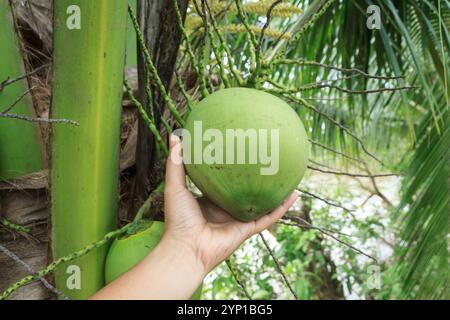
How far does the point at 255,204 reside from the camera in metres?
0.67

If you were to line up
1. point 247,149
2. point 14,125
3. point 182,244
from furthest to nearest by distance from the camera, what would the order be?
point 14,125 → point 182,244 → point 247,149

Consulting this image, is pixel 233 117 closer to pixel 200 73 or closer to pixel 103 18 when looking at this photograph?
pixel 200 73

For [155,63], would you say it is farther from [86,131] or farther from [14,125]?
[14,125]

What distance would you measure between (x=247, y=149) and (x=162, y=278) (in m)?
0.22

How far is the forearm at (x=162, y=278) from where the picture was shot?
0.64 m

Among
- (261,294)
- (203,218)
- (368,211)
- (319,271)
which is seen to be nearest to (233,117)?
(203,218)

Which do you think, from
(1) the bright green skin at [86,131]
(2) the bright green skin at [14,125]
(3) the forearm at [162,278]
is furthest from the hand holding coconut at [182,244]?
(2) the bright green skin at [14,125]

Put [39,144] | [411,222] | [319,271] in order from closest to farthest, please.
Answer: [39,144] → [411,222] → [319,271]

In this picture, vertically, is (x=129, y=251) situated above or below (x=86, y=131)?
below

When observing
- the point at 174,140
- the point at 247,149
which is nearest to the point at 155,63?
the point at 174,140

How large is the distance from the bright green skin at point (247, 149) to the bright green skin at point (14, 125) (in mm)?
328

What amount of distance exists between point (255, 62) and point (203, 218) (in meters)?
0.26

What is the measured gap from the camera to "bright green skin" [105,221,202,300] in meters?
0.73

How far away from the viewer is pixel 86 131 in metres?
0.71
